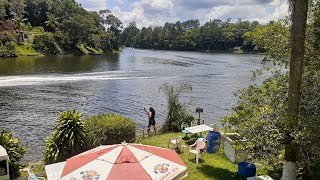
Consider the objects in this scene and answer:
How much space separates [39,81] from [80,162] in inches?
1555

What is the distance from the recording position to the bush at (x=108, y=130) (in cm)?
1553

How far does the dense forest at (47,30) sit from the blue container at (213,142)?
76.3 meters

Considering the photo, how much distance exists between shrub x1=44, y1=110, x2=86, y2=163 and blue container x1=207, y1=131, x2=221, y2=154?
216 inches

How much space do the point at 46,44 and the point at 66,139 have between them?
89326mm

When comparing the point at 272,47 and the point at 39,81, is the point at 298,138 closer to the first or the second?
the point at 272,47

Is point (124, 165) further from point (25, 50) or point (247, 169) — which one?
point (25, 50)

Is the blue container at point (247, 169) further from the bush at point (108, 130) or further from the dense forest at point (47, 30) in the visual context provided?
the dense forest at point (47, 30)

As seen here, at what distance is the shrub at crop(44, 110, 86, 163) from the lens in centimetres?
1430

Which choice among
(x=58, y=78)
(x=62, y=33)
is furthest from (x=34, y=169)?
(x=62, y=33)

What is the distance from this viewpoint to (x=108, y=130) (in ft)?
52.6

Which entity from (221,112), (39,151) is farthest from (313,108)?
(221,112)

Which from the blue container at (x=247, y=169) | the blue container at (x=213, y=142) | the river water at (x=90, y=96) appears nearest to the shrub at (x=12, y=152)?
the river water at (x=90, y=96)

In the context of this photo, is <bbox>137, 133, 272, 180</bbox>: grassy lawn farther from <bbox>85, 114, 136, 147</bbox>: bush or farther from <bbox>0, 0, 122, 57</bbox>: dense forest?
<bbox>0, 0, 122, 57</bbox>: dense forest

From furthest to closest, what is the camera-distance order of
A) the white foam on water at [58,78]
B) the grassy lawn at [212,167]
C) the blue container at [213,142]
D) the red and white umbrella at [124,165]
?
the white foam on water at [58,78] → the blue container at [213,142] → the grassy lawn at [212,167] → the red and white umbrella at [124,165]
